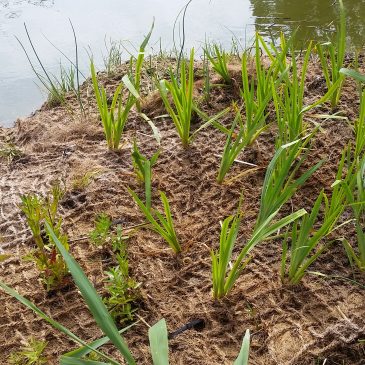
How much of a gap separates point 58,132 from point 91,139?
202 mm

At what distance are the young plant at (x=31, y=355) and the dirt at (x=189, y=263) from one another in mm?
34

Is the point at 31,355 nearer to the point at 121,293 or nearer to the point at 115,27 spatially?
the point at 121,293

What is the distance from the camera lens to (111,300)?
4.32ft

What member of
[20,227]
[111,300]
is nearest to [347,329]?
[111,300]

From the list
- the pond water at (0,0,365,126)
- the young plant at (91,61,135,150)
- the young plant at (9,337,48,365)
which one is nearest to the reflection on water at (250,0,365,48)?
the pond water at (0,0,365,126)

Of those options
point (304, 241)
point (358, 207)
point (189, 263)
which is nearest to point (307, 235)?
point (304, 241)

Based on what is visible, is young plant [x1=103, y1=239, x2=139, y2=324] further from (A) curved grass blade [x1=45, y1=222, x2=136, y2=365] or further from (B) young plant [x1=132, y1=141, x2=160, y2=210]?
(A) curved grass blade [x1=45, y1=222, x2=136, y2=365]

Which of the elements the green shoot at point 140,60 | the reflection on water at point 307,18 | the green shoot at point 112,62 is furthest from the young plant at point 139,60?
the reflection on water at point 307,18

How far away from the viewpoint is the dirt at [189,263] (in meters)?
1.30

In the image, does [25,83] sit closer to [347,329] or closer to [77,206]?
[77,206]

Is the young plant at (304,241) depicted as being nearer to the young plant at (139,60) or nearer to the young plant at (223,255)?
the young plant at (223,255)

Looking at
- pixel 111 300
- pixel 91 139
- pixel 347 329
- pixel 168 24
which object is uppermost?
pixel 168 24

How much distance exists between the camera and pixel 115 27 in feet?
13.1

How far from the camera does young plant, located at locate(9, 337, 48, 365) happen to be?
1195mm
